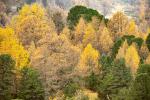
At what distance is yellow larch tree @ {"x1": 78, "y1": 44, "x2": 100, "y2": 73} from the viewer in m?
87.9

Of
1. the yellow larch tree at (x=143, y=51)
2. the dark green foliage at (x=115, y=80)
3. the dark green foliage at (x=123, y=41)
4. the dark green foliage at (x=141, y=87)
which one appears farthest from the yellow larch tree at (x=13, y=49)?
the yellow larch tree at (x=143, y=51)

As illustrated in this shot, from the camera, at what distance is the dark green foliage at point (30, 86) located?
242ft

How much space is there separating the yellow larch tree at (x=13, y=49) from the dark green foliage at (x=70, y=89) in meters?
7.95

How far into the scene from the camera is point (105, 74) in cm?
8669

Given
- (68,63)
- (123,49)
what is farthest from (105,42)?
(68,63)

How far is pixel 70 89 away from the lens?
7575 centimetres

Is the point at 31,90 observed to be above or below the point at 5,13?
below

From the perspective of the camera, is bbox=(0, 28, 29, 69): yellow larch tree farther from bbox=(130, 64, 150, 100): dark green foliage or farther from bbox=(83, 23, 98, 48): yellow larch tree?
bbox=(83, 23, 98, 48): yellow larch tree

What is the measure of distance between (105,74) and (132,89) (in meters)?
19.2

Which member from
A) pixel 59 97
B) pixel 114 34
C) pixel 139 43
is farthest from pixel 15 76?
pixel 114 34

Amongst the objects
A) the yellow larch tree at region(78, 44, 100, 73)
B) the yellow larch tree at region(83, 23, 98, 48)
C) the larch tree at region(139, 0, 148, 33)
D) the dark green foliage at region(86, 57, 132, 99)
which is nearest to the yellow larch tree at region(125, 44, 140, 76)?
the yellow larch tree at region(78, 44, 100, 73)

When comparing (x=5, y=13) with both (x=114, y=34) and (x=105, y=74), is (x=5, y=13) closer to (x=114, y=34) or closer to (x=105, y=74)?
(x=114, y=34)

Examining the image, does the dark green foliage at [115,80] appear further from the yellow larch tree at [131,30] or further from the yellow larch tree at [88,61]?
the yellow larch tree at [131,30]

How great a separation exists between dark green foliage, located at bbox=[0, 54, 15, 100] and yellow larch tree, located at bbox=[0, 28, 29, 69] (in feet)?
15.9
